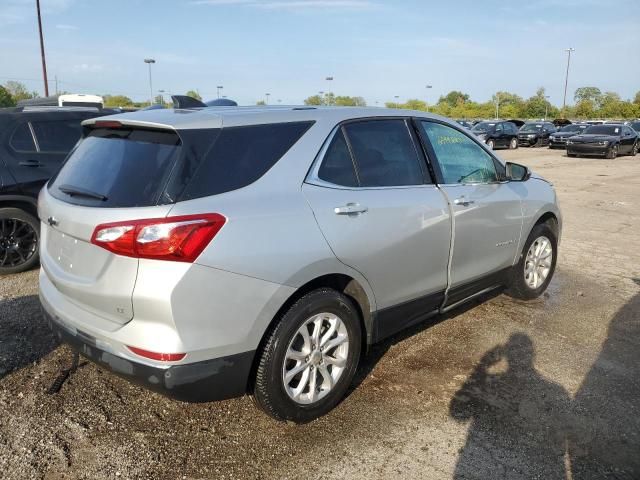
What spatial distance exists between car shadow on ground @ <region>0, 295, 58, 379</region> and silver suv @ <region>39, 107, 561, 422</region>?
2.83 ft

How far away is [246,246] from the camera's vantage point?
257cm

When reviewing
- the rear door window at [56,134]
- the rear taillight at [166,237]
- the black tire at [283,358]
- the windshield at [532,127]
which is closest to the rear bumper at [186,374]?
the black tire at [283,358]

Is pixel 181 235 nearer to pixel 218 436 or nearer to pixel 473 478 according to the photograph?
pixel 218 436

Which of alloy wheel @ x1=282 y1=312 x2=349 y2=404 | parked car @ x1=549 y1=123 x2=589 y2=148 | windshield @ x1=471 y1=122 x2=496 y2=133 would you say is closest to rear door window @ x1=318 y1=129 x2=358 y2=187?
alloy wheel @ x1=282 y1=312 x2=349 y2=404

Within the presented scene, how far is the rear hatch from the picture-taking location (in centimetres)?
250

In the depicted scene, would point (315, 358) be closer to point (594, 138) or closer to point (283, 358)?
point (283, 358)

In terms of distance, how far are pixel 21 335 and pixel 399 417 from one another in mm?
2907

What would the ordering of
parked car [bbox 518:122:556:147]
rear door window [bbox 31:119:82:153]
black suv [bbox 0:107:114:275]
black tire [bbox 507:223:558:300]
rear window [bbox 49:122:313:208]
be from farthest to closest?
parked car [bbox 518:122:556:147] < rear door window [bbox 31:119:82:153] < black suv [bbox 0:107:114:275] < black tire [bbox 507:223:558:300] < rear window [bbox 49:122:313:208]

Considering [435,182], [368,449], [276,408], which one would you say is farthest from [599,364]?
[276,408]

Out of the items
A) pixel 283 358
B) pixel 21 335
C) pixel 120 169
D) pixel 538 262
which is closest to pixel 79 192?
pixel 120 169

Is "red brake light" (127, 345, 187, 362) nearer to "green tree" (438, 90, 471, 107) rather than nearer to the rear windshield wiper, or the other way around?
the rear windshield wiper

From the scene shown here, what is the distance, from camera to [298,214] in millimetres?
2805

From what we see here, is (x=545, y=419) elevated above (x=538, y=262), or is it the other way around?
(x=538, y=262)

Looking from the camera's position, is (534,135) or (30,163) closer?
(30,163)
